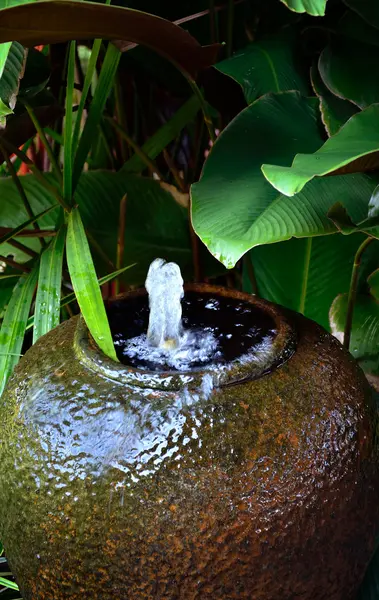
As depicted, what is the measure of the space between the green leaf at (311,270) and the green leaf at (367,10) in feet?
1.42

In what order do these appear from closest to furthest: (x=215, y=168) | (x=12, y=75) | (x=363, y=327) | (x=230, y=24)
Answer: (x=12, y=75), (x=215, y=168), (x=363, y=327), (x=230, y=24)

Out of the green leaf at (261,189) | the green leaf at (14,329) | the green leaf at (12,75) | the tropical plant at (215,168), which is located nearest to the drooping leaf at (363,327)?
the tropical plant at (215,168)

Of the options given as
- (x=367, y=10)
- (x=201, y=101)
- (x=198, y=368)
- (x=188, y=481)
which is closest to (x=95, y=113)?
(x=201, y=101)

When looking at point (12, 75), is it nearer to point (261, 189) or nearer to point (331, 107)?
point (261, 189)

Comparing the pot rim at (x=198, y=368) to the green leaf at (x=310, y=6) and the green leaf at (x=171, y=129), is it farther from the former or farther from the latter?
the green leaf at (x=171, y=129)

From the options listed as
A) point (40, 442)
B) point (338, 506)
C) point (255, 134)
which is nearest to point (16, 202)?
point (255, 134)

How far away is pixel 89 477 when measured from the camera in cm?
87

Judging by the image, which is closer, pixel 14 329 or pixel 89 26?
pixel 89 26

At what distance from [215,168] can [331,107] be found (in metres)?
0.32

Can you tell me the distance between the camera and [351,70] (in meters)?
1.39

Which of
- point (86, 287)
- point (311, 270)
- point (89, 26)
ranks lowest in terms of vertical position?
point (311, 270)

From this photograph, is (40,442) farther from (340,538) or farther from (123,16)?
(123,16)

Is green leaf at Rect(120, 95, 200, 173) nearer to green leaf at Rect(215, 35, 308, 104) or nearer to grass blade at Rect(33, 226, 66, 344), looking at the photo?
green leaf at Rect(215, 35, 308, 104)

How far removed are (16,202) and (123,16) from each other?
0.78 metres
